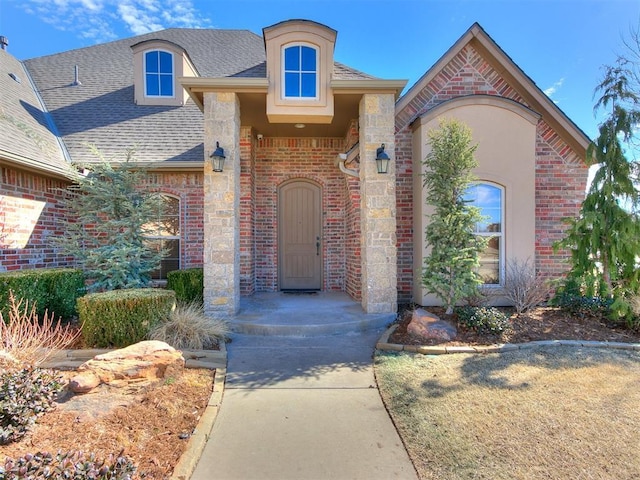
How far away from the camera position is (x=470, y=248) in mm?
5348

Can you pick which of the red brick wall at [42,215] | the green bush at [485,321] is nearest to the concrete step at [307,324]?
the green bush at [485,321]

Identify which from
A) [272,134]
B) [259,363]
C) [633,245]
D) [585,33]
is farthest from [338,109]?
[585,33]

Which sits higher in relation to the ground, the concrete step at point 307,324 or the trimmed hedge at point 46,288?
the trimmed hedge at point 46,288

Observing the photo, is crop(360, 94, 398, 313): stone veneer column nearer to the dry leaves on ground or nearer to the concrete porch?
the concrete porch

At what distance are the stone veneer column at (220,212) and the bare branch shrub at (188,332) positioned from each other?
847 mm

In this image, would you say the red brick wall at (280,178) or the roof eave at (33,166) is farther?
the red brick wall at (280,178)

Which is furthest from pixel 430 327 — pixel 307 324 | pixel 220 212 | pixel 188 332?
pixel 220 212

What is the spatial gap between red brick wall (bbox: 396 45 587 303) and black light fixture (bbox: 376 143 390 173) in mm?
1304

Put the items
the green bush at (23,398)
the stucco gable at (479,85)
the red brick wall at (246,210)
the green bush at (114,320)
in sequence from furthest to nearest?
the red brick wall at (246,210)
the stucco gable at (479,85)
the green bush at (114,320)
the green bush at (23,398)

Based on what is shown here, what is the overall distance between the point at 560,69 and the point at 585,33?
935mm

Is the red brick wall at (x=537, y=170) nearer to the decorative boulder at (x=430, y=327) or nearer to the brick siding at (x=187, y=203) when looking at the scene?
the decorative boulder at (x=430, y=327)

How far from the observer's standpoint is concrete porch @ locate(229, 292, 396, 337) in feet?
17.9

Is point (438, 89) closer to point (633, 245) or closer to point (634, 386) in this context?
point (633, 245)

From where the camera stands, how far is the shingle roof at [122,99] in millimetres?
8086
